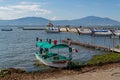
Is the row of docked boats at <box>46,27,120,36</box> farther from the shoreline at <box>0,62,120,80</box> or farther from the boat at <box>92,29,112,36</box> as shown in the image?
the shoreline at <box>0,62,120,80</box>

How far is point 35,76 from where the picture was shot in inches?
860

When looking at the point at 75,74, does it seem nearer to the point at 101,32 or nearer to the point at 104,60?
the point at 104,60

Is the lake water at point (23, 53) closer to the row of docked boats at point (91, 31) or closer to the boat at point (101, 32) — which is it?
the row of docked boats at point (91, 31)

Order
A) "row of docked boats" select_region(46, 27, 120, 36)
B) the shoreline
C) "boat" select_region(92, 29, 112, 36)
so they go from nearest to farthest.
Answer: the shoreline
"row of docked boats" select_region(46, 27, 120, 36)
"boat" select_region(92, 29, 112, 36)

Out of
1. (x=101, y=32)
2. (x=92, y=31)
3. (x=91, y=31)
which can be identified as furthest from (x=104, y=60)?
(x=91, y=31)

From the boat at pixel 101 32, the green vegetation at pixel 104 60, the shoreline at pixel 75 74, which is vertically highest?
the shoreline at pixel 75 74

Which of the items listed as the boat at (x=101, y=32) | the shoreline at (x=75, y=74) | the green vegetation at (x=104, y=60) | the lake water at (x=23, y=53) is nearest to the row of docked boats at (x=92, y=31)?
the boat at (x=101, y=32)

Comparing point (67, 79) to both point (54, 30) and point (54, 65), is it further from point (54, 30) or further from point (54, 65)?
point (54, 30)

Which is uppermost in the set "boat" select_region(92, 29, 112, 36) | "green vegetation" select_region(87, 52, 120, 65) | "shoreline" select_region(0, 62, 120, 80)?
"shoreline" select_region(0, 62, 120, 80)

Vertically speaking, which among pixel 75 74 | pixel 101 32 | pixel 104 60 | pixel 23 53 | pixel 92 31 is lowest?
pixel 101 32

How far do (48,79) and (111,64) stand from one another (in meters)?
8.78

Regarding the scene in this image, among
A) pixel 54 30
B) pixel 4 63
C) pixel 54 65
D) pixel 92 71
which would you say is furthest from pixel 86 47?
pixel 54 30

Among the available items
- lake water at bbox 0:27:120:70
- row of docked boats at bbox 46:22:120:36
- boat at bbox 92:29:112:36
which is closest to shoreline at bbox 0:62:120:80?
lake water at bbox 0:27:120:70

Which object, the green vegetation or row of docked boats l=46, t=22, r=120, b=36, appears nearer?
the green vegetation
